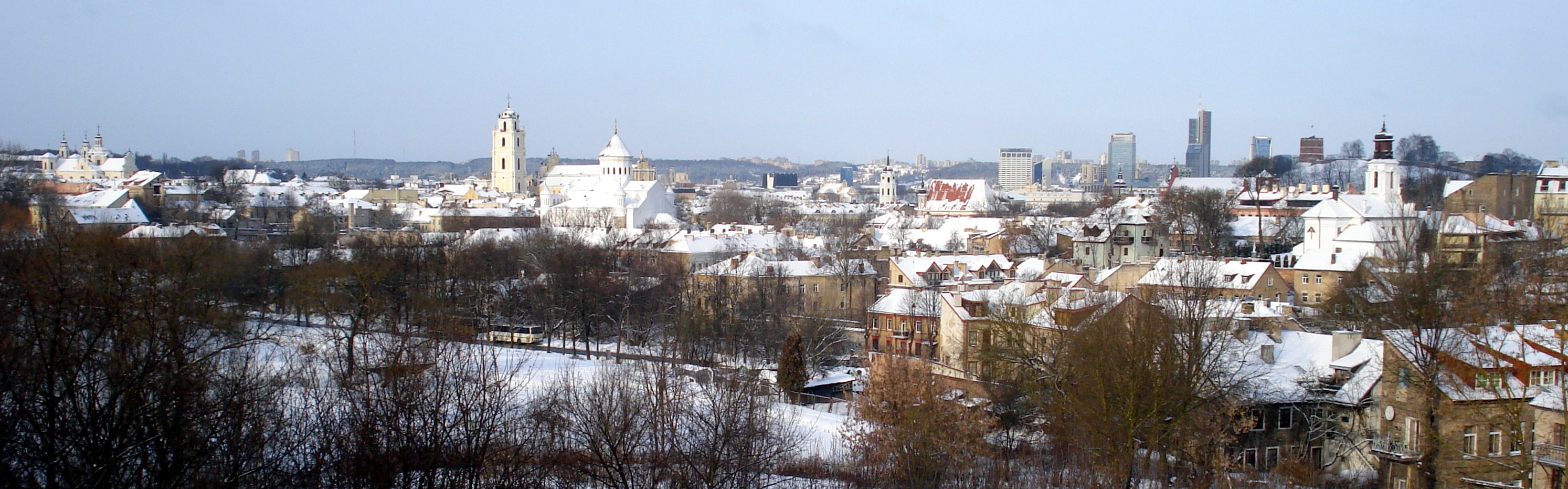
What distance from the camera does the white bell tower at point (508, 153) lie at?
8931 centimetres

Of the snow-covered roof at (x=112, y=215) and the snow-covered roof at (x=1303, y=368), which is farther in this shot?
the snow-covered roof at (x=112, y=215)

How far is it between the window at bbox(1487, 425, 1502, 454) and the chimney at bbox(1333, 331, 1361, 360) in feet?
11.4

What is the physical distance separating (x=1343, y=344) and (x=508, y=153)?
77689mm

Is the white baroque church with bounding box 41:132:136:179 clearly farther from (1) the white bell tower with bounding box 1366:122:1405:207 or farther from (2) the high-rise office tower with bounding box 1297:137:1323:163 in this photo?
(2) the high-rise office tower with bounding box 1297:137:1323:163

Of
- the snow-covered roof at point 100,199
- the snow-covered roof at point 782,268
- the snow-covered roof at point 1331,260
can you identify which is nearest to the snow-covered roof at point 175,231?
the snow-covered roof at point 100,199

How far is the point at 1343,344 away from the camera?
1736 centimetres

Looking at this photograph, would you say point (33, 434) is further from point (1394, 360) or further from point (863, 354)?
point (863, 354)

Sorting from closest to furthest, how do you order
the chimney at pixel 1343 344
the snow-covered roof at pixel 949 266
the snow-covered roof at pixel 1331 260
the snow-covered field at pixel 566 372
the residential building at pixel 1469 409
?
the residential building at pixel 1469 409
the snow-covered field at pixel 566 372
the chimney at pixel 1343 344
the snow-covered roof at pixel 949 266
the snow-covered roof at pixel 1331 260

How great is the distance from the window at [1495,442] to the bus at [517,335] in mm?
19370

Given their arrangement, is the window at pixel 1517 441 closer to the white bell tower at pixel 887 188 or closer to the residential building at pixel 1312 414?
the residential building at pixel 1312 414

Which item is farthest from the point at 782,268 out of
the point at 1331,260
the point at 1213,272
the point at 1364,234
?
the point at 1364,234

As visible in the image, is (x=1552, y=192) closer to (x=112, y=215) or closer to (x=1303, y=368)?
(x=1303, y=368)

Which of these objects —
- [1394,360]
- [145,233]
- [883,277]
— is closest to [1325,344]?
[1394,360]

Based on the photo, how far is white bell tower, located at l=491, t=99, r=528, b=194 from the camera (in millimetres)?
89312
